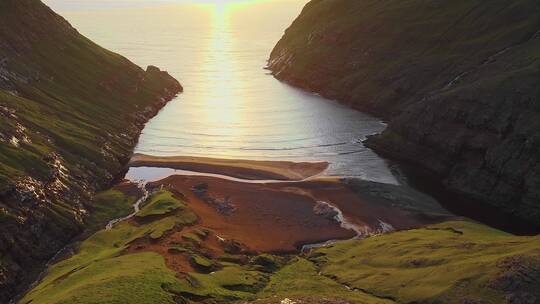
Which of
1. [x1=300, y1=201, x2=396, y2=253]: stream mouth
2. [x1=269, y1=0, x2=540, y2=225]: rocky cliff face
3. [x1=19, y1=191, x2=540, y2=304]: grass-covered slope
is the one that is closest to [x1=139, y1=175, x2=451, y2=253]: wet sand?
→ [x1=300, y1=201, x2=396, y2=253]: stream mouth

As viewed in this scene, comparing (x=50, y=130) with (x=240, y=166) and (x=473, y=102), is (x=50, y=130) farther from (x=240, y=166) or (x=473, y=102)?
(x=473, y=102)

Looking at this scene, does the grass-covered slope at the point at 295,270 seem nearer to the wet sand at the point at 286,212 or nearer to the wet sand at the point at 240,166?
the wet sand at the point at 286,212

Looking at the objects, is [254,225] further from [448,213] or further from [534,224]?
[534,224]

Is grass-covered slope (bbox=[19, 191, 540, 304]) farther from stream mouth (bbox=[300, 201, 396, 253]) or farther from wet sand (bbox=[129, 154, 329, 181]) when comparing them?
wet sand (bbox=[129, 154, 329, 181])

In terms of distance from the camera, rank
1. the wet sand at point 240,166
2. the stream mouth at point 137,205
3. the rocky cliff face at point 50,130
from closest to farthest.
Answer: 1. the rocky cliff face at point 50,130
2. the stream mouth at point 137,205
3. the wet sand at point 240,166

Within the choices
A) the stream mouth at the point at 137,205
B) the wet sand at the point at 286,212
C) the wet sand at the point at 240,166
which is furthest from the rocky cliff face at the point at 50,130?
the wet sand at the point at 286,212

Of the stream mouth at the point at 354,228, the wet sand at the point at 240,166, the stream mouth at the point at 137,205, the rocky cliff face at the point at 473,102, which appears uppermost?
the rocky cliff face at the point at 473,102

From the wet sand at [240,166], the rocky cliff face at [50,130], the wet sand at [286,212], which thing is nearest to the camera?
the rocky cliff face at [50,130]
